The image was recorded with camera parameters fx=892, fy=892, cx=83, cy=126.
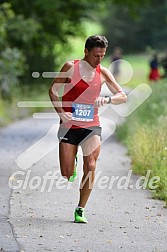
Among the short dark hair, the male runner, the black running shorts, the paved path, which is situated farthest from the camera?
the black running shorts

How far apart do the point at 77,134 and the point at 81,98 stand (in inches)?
16.0

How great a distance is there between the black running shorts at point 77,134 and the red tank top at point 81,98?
0.18 feet

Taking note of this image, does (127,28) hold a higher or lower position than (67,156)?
lower

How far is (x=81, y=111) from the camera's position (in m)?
9.63

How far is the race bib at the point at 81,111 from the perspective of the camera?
9.63 metres

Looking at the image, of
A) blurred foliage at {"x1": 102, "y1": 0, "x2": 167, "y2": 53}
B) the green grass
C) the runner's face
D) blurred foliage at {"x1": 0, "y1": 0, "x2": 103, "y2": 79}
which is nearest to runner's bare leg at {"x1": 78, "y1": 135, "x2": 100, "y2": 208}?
the runner's face

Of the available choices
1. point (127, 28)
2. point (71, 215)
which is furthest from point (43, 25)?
point (127, 28)

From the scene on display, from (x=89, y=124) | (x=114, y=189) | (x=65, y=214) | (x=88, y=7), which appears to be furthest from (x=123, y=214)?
(x=88, y=7)

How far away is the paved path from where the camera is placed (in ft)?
28.0

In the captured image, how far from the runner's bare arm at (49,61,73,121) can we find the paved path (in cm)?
118

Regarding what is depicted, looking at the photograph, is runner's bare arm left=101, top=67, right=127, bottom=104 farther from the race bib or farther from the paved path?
the paved path

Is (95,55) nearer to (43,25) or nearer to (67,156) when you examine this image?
(67,156)

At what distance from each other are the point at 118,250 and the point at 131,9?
2677 cm

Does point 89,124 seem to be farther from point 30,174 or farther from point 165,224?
point 30,174
